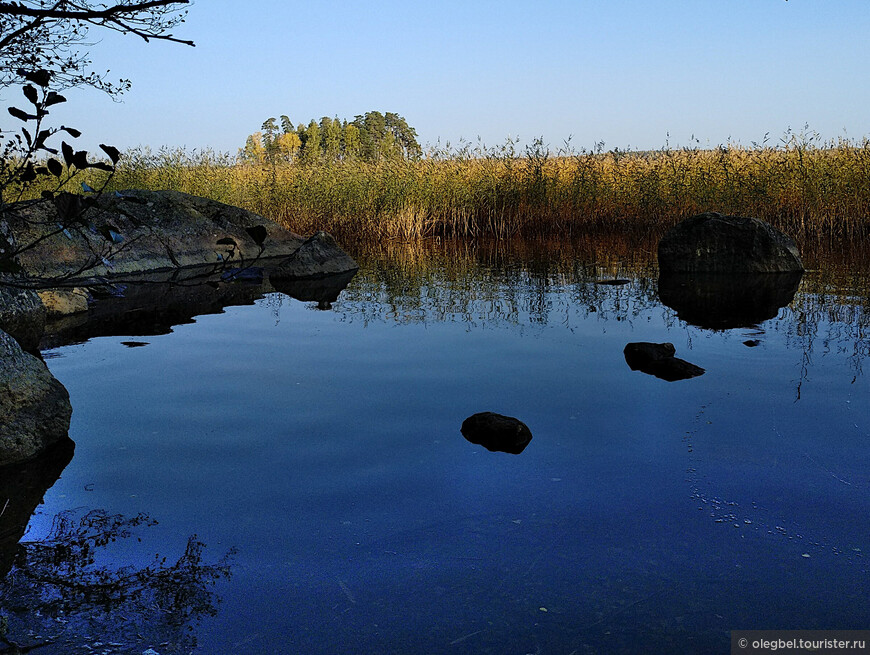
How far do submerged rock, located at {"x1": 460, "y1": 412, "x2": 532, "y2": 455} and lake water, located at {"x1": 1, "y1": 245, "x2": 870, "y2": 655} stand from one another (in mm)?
101

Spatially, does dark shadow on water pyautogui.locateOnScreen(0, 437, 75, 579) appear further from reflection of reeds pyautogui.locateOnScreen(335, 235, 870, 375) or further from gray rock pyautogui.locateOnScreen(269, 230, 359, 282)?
gray rock pyautogui.locateOnScreen(269, 230, 359, 282)

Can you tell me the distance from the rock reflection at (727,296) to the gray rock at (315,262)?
4.54m

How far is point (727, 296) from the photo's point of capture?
351 inches

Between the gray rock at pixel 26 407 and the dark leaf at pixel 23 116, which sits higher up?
the dark leaf at pixel 23 116

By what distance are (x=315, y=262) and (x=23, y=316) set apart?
16.6 feet

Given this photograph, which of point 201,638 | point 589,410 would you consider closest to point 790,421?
point 589,410

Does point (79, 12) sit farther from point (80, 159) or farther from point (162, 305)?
point (162, 305)

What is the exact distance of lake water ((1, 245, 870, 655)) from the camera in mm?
2449

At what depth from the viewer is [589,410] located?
469cm

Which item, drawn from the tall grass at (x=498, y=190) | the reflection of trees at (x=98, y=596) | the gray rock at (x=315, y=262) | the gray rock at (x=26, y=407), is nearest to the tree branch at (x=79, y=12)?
the reflection of trees at (x=98, y=596)

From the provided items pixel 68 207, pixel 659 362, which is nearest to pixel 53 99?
pixel 68 207

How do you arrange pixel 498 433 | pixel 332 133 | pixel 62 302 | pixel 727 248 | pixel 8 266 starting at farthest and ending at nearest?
1. pixel 332 133
2. pixel 727 248
3. pixel 62 302
4. pixel 498 433
5. pixel 8 266

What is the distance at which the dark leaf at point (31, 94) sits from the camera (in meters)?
1.91

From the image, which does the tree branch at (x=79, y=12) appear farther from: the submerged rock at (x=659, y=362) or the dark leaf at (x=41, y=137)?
the submerged rock at (x=659, y=362)
